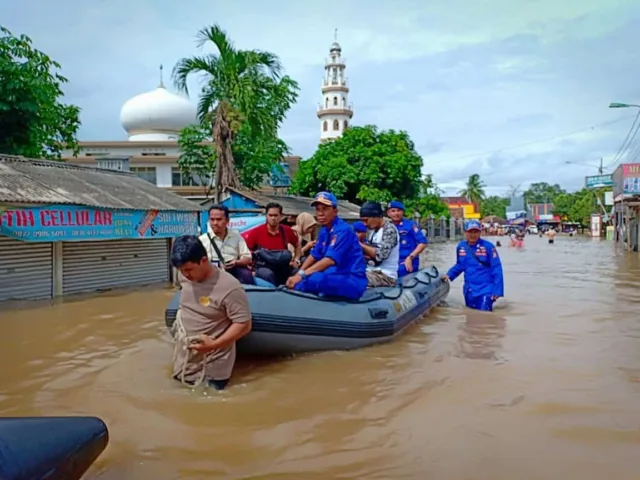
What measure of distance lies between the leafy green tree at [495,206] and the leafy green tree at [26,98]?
247 feet

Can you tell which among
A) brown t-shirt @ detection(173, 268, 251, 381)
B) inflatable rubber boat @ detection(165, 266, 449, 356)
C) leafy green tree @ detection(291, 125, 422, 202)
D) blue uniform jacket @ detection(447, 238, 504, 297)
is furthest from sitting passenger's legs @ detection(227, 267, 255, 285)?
leafy green tree @ detection(291, 125, 422, 202)

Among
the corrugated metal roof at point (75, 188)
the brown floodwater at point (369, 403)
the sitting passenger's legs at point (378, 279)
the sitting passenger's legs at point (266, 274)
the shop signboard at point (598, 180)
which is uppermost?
the shop signboard at point (598, 180)

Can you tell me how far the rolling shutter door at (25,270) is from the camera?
30.1ft

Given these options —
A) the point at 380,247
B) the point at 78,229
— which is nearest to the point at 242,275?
the point at 380,247

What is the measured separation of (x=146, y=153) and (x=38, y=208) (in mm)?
20445

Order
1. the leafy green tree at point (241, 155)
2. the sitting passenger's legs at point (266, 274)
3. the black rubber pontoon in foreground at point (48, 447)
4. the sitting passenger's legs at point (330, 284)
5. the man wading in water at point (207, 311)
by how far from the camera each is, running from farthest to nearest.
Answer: the leafy green tree at point (241, 155), the sitting passenger's legs at point (266, 274), the sitting passenger's legs at point (330, 284), the man wading in water at point (207, 311), the black rubber pontoon in foreground at point (48, 447)

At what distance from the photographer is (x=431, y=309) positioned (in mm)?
8008

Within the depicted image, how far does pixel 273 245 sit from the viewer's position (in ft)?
20.1

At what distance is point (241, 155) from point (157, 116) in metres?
12.0

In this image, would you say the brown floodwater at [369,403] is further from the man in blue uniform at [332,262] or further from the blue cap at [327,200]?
the blue cap at [327,200]

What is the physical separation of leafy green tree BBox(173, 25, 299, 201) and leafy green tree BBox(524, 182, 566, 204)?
329 feet

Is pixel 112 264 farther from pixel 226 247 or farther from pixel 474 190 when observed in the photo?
pixel 474 190

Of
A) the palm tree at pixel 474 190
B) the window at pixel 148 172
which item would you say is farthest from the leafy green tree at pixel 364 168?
the palm tree at pixel 474 190

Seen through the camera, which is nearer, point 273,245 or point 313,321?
point 313,321
